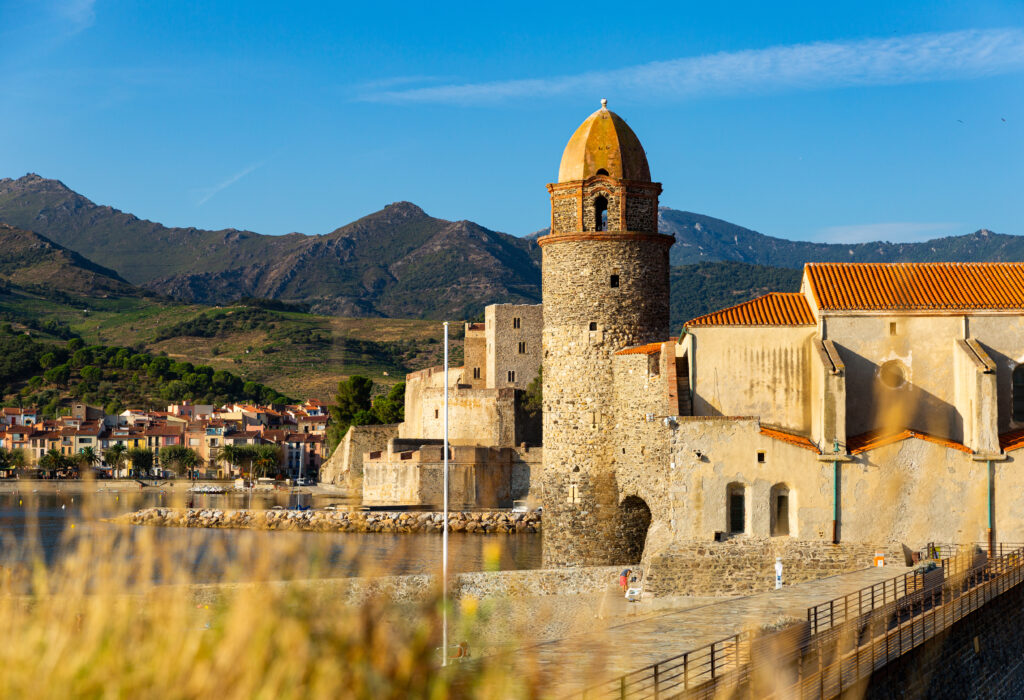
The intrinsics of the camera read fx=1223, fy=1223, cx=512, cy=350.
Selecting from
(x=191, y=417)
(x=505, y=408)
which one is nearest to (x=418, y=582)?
(x=505, y=408)

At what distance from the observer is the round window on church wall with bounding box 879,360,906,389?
24375mm

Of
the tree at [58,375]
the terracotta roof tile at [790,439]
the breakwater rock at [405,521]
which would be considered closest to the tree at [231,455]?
the tree at [58,375]

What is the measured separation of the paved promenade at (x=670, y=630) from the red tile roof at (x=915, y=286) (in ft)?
18.8

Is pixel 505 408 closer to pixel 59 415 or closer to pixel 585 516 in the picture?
pixel 585 516

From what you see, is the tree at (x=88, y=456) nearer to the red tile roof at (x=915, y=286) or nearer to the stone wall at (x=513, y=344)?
the stone wall at (x=513, y=344)

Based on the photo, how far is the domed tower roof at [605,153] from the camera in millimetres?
27172

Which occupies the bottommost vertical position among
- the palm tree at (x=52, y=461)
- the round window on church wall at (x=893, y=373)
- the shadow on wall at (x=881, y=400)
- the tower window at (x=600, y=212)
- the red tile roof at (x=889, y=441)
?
the palm tree at (x=52, y=461)

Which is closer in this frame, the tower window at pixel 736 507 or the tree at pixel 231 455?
the tower window at pixel 736 507

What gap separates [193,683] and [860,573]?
1808cm

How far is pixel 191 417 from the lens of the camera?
106125 millimetres

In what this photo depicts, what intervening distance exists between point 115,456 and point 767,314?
72550 millimetres

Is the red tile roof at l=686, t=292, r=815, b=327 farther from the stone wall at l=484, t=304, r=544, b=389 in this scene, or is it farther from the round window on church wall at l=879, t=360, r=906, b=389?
the stone wall at l=484, t=304, r=544, b=389

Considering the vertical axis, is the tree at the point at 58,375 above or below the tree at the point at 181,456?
above

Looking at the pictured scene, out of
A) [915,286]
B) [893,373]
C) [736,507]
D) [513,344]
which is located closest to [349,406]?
[513,344]
